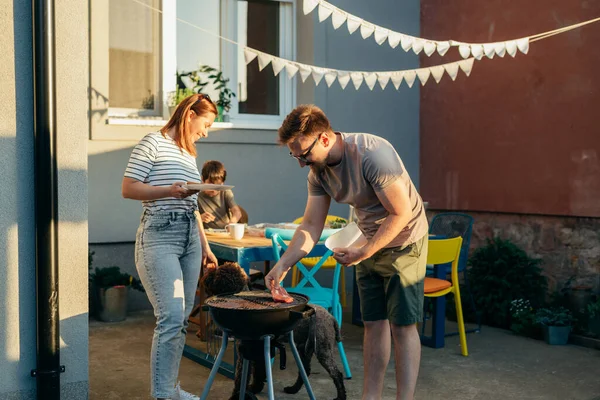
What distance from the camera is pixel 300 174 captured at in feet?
25.1

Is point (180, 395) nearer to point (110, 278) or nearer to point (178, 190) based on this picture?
point (178, 190)

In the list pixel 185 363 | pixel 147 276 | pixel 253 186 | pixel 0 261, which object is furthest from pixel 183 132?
pixel 253 186

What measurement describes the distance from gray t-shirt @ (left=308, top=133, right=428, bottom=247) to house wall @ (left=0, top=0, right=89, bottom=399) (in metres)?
1.33

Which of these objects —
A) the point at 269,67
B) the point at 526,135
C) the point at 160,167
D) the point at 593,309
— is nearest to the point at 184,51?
the point at 269,67

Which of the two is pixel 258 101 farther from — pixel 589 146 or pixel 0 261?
pixel 0 261

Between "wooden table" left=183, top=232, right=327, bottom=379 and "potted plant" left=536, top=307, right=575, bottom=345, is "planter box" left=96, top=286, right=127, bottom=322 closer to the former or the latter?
"wooden table" left=183, top=232, right=327, bottom=379

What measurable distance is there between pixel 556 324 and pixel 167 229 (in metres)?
3.69

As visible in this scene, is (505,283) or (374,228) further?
(505,283)

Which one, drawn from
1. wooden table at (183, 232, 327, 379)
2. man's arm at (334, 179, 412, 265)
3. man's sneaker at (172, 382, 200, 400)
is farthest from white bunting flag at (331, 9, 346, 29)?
man's sneaker at (172, 382, 200, 400)

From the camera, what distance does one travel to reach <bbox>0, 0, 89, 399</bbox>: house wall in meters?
3.70

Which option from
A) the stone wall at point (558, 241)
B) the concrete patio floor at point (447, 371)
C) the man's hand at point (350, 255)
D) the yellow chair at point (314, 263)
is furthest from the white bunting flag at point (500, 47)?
the man's hand at point (350, 255)

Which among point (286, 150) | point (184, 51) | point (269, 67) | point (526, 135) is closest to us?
point (526, 135)

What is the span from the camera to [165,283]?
372 cm

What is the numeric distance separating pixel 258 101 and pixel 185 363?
3462 mm
